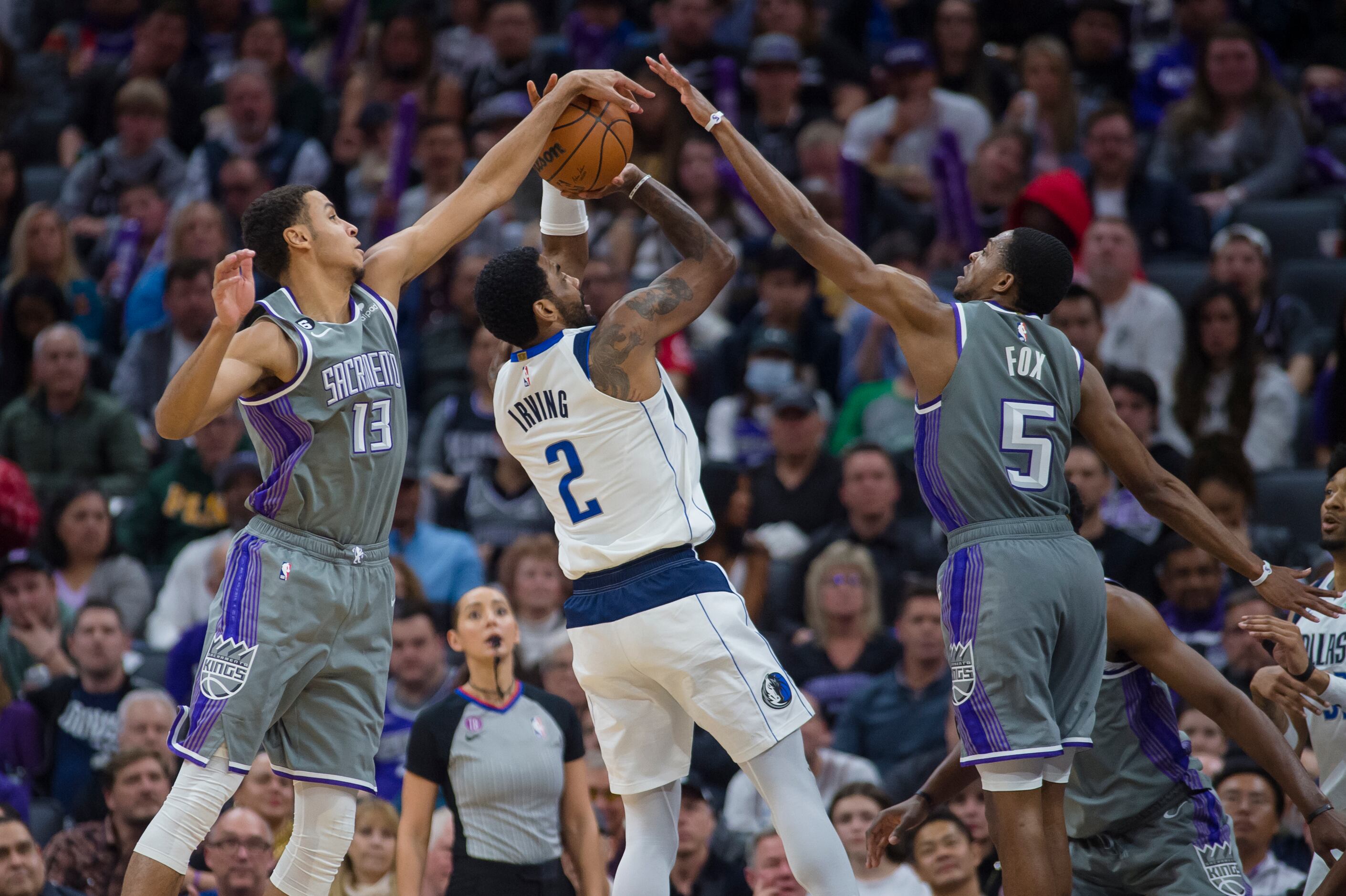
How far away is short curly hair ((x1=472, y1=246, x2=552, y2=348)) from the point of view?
5.93 meters

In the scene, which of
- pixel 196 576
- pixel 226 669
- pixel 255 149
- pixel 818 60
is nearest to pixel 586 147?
pixel 226 669

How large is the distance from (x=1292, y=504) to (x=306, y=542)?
22.2 ft

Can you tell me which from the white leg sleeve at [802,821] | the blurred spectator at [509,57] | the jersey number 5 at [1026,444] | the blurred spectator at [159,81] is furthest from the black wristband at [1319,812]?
the blurred spectator at [159,81]

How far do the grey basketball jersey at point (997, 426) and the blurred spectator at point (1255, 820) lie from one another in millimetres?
2810

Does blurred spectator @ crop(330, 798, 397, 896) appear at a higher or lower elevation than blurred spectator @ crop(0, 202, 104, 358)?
lower

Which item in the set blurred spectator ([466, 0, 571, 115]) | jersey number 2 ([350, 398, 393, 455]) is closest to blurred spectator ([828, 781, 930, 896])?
jersey number 2 ([350, 398, 393, 455])

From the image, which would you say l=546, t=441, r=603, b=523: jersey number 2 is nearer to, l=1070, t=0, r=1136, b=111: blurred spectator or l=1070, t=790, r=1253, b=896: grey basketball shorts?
l=1070, t=790, r=1253, b=896: grey basketball shorts

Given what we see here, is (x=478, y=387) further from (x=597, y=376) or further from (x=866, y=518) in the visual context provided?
(x=597, y=376)

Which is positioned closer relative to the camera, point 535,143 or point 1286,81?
point 535,143

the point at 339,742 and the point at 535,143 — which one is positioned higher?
the point at 535,143

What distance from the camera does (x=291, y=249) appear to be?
19.2ft

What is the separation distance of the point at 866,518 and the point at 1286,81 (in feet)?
18.7

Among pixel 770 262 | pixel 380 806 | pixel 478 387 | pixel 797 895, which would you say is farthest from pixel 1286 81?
pixel 380 806

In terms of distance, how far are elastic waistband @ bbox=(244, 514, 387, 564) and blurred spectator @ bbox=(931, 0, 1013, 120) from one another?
8765 millimetres
